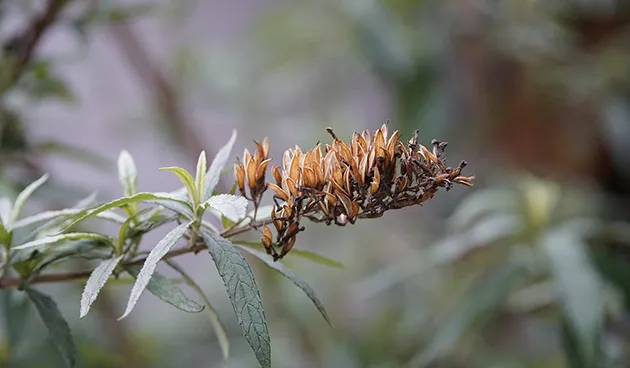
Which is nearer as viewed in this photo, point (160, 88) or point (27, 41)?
point (27, 41)

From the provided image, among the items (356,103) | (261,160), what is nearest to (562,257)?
(261,160)

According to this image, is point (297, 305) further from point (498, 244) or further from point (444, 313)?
point (498, 244)

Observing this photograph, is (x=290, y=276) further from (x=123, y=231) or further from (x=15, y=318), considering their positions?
(x=15, y=318)

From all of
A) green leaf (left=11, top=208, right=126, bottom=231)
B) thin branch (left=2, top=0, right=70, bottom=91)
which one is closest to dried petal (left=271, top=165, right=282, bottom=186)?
green leaf (left=11, top=208, right=126, bottom=231)

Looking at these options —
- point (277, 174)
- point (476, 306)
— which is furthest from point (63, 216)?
point (476, 306)

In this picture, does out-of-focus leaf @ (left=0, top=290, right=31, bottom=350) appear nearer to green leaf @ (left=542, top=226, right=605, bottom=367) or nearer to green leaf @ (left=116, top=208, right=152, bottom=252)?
green leaf @ (left=116, top=208, right=152, bottom=252)

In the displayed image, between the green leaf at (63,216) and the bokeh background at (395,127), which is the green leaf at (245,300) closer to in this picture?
the green leaf at (63,216)

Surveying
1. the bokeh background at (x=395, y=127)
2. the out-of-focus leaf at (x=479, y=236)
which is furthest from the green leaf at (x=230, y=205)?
the out-of-focus leaf at (x=479, y=236)
